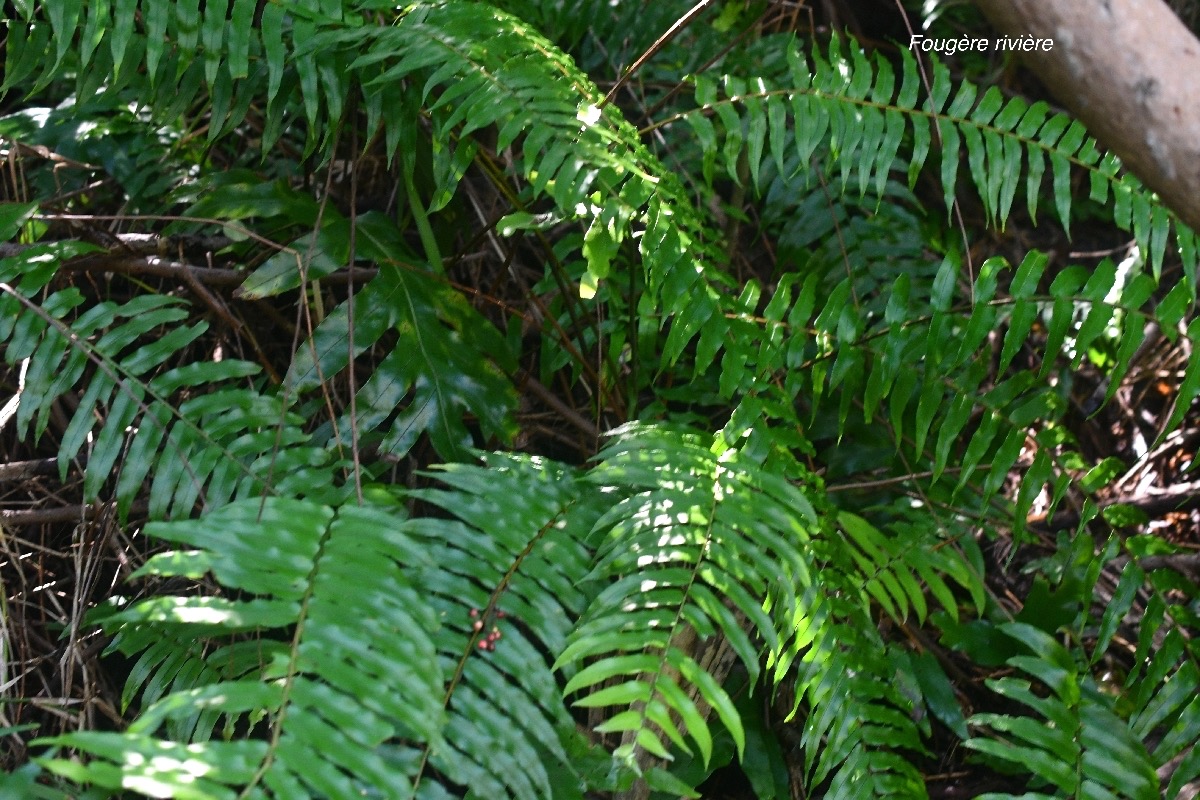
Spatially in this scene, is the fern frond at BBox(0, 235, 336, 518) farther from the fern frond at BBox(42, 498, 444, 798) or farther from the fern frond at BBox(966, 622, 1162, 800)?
the fern frond at BBox(966, 622, 1162, 800)

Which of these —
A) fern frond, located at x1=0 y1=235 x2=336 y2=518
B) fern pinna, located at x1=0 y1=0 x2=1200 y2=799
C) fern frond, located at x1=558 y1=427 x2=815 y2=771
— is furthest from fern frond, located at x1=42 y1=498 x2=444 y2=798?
fern frond, located at x1=0 y1=235 x2=336 y2=518

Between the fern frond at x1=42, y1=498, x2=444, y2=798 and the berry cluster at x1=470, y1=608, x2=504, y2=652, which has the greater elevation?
the fern frond at x1=42, y1=498, x2=444, y2=798

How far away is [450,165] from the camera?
171 cm

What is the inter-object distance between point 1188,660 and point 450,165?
4.66 ft

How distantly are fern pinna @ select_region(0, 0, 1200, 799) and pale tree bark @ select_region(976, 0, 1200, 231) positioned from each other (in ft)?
1.83

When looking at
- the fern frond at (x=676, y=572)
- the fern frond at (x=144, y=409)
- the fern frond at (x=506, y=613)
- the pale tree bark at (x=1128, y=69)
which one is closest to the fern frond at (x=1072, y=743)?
the fern frond at (x=676, y=572)

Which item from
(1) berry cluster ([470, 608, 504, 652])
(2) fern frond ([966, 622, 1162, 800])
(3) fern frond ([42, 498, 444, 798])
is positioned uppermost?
(3) fern frond ([42, 498, 444, 798])

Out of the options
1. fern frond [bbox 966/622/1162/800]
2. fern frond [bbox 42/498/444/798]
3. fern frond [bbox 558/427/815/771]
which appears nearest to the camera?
fern frond [bbox 42/498/444/798]

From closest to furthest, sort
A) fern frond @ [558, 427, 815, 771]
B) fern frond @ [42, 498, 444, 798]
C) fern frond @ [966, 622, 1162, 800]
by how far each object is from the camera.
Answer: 1. fern frond @ [42, 498, 444, 798]
2. fern frond @ [558, 427, 815, 771]
3. fern frond @ [966, 622, 1162, 800]

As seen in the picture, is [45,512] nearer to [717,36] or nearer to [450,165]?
[450,165]

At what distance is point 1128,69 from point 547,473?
33.6 inches

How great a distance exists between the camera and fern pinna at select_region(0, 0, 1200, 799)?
3.59ft

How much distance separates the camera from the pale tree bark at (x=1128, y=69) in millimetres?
952

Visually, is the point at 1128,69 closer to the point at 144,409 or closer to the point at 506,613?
the point at 506,613
